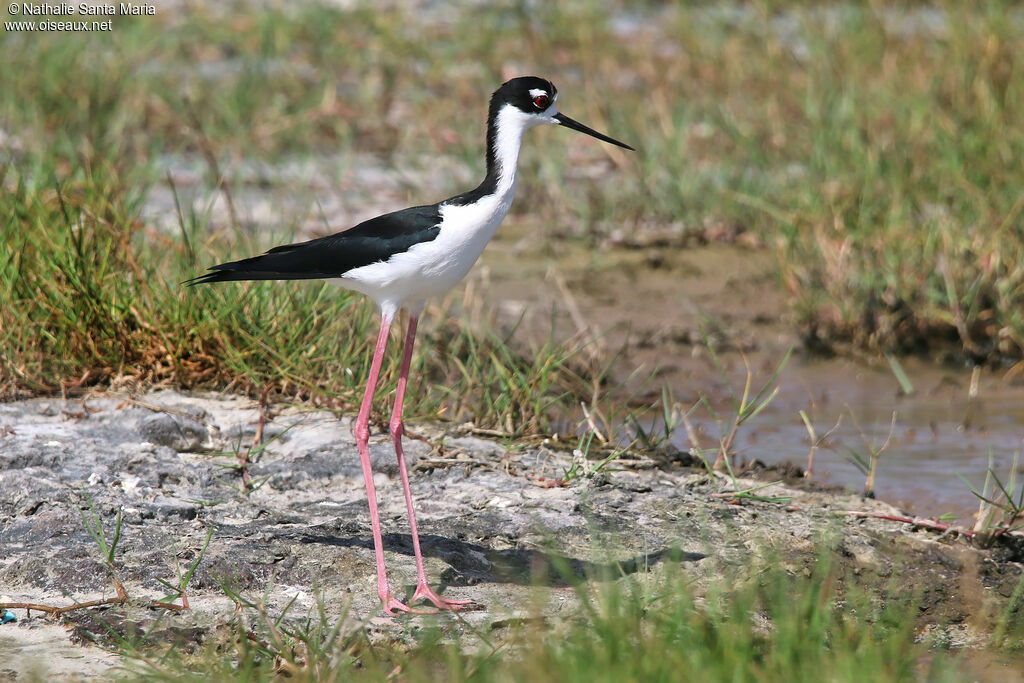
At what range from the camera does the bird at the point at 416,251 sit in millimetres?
3285

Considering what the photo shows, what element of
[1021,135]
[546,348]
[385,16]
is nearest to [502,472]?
[546,348]

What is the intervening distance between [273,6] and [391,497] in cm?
622

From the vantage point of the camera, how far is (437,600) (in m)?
3.21

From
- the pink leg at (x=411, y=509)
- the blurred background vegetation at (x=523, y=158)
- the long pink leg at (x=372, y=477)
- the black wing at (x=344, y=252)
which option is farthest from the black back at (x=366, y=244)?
the blurred background vegetation at (x=523, y=158)

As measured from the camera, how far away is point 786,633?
→ 8.13ft

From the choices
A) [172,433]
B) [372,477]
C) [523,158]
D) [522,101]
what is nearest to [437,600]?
[372,477]

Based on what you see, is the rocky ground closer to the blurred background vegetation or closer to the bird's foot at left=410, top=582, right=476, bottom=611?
the bird's foot at left=410, top=582, right=476, bottom=611

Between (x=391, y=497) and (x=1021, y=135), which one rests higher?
(x=1021, y=135)

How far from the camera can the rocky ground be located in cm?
315

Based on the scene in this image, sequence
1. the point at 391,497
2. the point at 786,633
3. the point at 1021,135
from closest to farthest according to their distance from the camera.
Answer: the point at 786,633 < the point at 391,497 < the point at 1021,135

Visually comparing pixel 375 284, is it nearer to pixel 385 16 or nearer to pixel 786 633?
pixel 786 633

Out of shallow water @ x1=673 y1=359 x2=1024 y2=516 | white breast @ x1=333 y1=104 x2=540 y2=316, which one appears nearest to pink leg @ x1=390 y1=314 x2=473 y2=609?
white breast @ x1=333 y1=104 x2=540 y2=316

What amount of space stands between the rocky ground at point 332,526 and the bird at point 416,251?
0.64 ft

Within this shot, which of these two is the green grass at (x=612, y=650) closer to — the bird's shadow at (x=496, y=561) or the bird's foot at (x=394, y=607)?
the bird's foot at (x=394, y=607)
